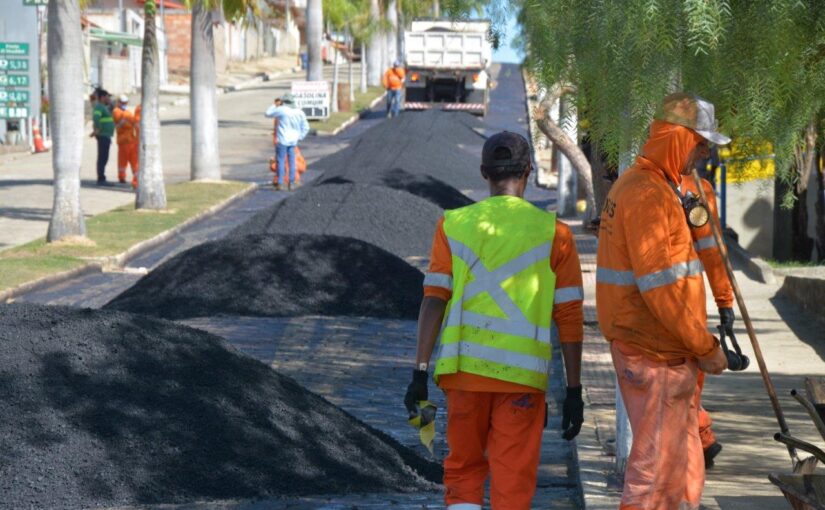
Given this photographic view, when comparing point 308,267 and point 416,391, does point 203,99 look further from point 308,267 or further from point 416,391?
point 416,391

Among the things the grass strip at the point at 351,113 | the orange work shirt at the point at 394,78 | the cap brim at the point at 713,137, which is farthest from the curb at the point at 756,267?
the orange work shirt at the point at 394,78

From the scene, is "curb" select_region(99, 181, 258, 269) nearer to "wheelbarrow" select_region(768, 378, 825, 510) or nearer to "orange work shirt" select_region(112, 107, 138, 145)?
"orange work shirt" select_region(112, 107, 138, 145)

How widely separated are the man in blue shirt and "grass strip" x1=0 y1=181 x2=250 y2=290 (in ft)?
3.30

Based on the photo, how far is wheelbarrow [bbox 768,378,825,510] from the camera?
5145 mm

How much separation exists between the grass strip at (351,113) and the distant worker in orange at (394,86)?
1.55m

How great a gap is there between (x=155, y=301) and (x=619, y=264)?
919cm

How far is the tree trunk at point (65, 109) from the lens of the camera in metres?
19.3

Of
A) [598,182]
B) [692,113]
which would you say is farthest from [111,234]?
[692,113]

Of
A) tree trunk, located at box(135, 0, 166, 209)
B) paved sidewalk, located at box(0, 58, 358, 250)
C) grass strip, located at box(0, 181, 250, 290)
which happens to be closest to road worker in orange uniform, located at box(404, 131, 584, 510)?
grass strip, located at box(0, 181, 250, 290)

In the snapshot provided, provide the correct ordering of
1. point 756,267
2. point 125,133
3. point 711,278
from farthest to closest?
point 125,133
point 756,267
point 711,278

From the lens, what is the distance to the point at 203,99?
94.9ft

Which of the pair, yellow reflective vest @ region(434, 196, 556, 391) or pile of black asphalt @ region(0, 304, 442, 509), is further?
pile of black asphalt @ region(0, 304, 442, 509)

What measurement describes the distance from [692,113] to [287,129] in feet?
74.1

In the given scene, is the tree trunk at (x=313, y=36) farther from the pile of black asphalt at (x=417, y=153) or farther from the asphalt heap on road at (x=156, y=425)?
the asphalt heap on road at (x=156, y=425)
